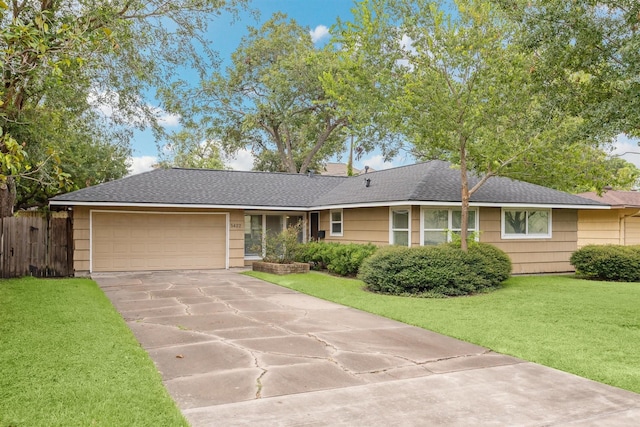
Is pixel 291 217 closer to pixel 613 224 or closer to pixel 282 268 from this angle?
pixel 282 268

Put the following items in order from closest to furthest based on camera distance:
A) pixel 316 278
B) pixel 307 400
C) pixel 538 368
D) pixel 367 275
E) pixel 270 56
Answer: pixel 307 400 → pixel 538 368 → pixel 367 275 → pixel 316 278 → pixel 270 56

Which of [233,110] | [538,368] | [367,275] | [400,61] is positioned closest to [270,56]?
[233,110]

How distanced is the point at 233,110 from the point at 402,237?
2095 cm

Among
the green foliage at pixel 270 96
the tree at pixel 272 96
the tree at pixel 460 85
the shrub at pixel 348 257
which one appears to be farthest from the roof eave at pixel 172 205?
the tree at pixel 272 96

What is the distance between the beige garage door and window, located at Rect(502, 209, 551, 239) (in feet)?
31.9

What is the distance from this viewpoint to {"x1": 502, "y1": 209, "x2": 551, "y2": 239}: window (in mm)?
15735

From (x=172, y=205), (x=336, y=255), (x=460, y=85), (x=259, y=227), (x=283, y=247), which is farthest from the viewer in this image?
(x=259, y=227)

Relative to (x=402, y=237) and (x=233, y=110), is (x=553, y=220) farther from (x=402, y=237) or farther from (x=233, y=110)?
(x=233, y=110)

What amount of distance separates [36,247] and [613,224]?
→ 21519mm

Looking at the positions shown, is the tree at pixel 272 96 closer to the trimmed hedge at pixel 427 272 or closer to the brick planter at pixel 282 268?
the brick planter at pixel 282 268

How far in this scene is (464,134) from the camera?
39.5 feet

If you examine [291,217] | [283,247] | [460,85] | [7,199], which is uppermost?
[460,85]

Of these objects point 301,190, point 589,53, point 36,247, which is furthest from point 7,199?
point 589,53

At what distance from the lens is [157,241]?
16688 millimetres
